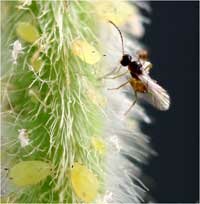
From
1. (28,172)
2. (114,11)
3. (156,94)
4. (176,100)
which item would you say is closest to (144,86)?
(156,94)

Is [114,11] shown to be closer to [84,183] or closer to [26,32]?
[26,32]

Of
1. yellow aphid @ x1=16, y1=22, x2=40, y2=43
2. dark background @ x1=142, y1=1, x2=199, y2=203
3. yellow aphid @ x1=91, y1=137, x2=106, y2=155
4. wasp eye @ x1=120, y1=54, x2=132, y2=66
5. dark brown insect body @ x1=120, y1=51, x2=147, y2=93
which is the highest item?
yellow aphid @ x1=16, y1=22, x2=40, y2=43

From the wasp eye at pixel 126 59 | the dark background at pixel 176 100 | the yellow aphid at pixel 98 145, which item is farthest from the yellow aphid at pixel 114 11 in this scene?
the dark background at pixel 176 100

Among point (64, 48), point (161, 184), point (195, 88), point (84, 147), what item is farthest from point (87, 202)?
point (195, 88)

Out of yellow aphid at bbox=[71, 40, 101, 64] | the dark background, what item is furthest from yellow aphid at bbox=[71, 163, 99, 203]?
the dark background

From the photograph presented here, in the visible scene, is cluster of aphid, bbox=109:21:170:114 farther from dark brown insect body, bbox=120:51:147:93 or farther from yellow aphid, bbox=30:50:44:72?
yellow aphid, bbox=30:50:44:72

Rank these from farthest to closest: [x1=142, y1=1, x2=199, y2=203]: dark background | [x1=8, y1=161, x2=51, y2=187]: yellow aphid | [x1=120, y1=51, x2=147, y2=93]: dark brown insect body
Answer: [x1=142, y1=1, x2=199, y2=203]: dark background
[x1=120, y1=51, x2=147, y2=93]: dark brown insect body
[x1=8, y1=161, x2=51, y2=187]: yellow aphid

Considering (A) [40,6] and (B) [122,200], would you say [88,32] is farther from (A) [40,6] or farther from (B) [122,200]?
(B) [122,200]
